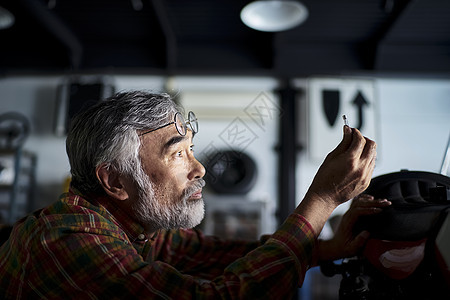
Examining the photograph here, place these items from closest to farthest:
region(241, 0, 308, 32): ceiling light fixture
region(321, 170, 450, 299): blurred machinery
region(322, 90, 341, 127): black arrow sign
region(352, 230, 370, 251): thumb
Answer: region(321, 170, 450, 299): blurred machinery
region(352, 230, 370, 251): thumb
region(241, 0, 308, 32): ceiling light fixture
region(322, 90, 341, 127): black arrow sign

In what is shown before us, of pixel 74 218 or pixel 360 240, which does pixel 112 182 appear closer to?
pixel 74 218

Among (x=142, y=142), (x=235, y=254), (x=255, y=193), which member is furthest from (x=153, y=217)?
(x=255, y=193)

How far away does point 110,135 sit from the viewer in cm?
113

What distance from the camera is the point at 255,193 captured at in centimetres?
480

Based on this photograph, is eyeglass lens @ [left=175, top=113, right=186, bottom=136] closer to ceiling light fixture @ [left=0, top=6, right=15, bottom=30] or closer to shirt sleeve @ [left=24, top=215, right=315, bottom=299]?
shirt sleeve @ [left=24, top=215, right=315, bottom=299]

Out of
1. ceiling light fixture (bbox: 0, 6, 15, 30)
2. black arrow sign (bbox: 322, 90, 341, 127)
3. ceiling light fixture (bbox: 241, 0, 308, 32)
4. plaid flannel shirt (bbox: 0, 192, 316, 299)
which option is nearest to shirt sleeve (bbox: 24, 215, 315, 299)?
plaid flannel shirt (bbox: 0, 192, 316, 299)

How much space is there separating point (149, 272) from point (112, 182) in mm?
403

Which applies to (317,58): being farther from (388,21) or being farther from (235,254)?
(235,254)

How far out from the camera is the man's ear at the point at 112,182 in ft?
3.78

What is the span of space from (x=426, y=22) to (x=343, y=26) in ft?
2.95

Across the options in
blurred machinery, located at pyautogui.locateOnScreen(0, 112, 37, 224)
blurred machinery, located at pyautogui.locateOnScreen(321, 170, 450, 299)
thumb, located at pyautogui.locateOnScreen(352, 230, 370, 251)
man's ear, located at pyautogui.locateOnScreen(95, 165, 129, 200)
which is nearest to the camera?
blurred machinery, located at pyautogui.locateOnScreen(321, 170, 450, 299)

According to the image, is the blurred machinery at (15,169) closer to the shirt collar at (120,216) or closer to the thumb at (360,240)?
the shirt collar at (120,216)

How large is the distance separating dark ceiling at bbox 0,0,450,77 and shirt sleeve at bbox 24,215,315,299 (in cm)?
374

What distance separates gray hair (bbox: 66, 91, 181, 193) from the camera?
114cm
